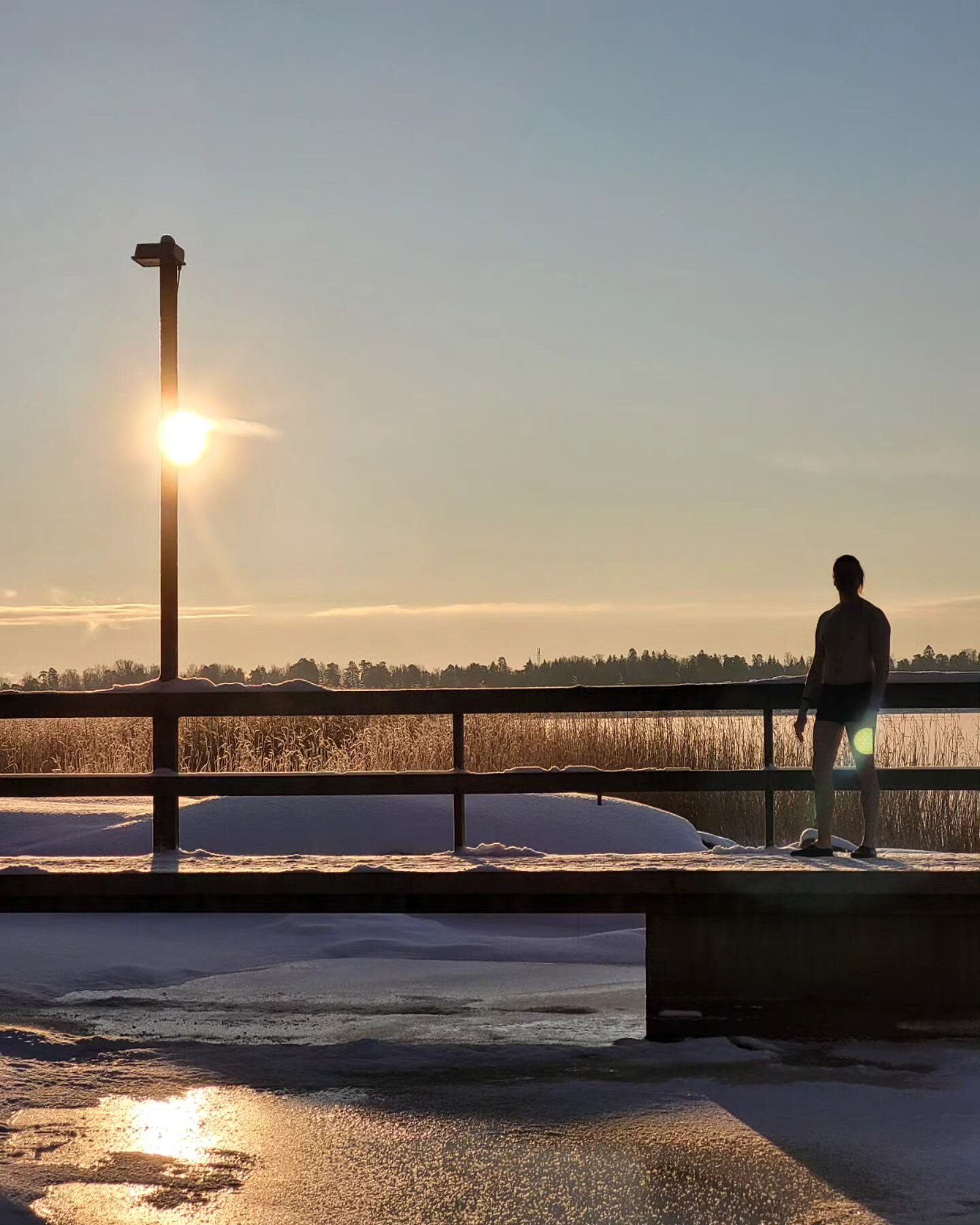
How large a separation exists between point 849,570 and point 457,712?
231 centimetres

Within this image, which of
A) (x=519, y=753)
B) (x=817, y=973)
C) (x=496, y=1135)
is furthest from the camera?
(x=519, y=753)

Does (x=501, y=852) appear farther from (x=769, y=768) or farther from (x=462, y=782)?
(x=769, y=768)

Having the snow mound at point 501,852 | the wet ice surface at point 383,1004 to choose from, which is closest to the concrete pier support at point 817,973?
the wet ice surface at point 383,1004

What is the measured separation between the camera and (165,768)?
9531 mm

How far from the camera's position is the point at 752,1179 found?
527 centimetres

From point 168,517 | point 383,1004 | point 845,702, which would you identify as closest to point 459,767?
point 383,1004

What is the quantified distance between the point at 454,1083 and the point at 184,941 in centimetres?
475

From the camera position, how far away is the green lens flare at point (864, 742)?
849 centimetres

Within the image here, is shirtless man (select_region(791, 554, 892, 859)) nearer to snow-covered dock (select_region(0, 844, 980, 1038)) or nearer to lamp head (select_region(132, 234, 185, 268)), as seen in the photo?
snow-covered dock (select_region(0, 844, 980, 1038))

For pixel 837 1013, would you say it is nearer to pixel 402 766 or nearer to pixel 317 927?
pixel 317 927

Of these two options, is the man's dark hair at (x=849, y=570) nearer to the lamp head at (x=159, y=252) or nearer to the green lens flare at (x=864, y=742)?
the green lens flare at (x=864, y=742)

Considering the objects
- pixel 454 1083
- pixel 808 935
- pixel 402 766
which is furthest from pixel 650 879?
pixel 402 766

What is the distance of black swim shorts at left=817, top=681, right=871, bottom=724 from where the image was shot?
8.55m

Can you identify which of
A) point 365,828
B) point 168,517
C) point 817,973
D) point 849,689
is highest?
point 168,517
